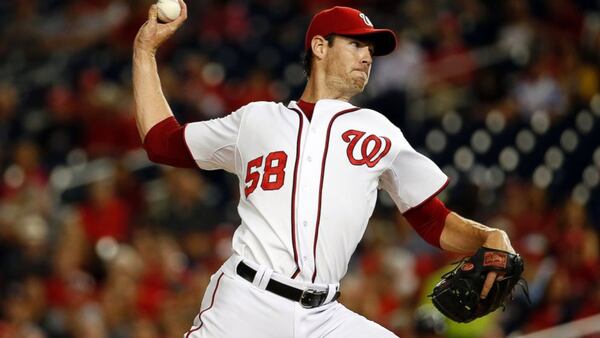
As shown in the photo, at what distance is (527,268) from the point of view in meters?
7.61

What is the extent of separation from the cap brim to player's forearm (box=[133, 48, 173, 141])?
687 mm

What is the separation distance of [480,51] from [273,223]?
22.7 feet

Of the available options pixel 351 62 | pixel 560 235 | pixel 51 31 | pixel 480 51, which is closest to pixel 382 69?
pixel 480 51

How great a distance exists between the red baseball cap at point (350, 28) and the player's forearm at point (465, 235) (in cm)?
66

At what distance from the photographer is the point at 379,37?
4262 mm

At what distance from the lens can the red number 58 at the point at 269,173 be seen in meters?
3.99

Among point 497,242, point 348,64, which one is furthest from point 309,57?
point 497,242

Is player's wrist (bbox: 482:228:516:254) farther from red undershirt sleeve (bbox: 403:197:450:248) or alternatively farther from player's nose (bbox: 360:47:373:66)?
player's nose (bbox: 360:47:373:66)

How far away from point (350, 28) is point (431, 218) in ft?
2.39

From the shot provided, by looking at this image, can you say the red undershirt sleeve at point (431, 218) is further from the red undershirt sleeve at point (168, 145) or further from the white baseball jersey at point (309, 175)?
the red undershirt sleeve at point (168, 145)

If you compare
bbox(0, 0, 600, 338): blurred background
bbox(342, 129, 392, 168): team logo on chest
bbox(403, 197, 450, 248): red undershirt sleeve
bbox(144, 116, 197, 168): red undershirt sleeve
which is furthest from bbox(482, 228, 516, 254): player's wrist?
bbox(0, 0, 600, 338): blurred background

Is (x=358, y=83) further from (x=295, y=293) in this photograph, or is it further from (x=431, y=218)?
(x=295, y=293)

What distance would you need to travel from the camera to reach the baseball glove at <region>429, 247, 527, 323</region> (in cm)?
392

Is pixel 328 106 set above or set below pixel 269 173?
above
